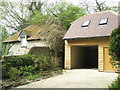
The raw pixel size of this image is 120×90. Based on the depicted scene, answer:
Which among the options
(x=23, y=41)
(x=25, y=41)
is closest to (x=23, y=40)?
(x=23, y=41)

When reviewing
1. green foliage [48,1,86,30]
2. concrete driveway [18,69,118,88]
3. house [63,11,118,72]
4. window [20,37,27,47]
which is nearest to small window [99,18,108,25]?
house [63,11,118,72]

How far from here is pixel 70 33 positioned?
13609 millimetres

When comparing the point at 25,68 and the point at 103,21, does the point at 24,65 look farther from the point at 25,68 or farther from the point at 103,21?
the point at 103,21

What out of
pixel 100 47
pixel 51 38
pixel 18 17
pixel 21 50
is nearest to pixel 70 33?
pixel 51 38

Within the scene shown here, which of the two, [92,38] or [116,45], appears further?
[92,38]

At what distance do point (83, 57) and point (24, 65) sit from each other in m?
8.35

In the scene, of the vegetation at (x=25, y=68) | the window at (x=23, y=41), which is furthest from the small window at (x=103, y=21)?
the window at (x=23, y=41)

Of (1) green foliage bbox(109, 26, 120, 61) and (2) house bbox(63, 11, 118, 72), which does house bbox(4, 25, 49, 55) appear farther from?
(1) green foliage bbox(109, 26, 120, 61)

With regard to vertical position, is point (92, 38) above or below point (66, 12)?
below

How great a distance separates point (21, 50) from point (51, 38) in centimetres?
581

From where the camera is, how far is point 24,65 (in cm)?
1034

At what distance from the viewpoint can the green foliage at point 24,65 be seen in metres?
8.81

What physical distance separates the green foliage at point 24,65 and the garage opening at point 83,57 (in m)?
2.36

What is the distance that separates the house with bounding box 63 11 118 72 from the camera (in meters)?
11.5
